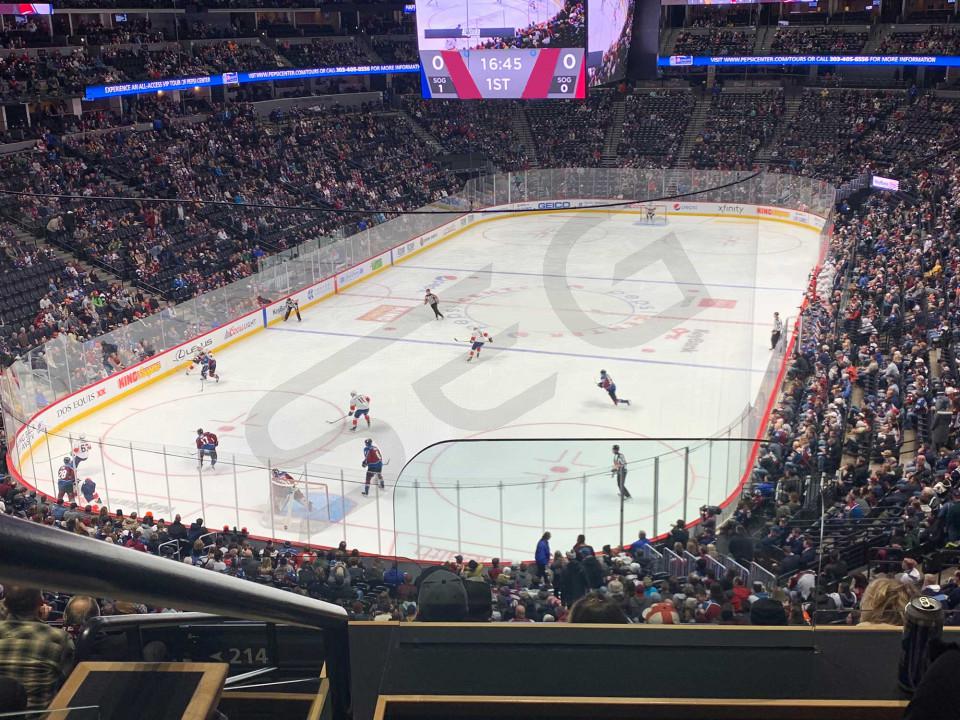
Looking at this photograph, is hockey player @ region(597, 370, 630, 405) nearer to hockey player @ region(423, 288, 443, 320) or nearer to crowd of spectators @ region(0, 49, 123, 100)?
hockey player @ region(423, 288, 443, 320)

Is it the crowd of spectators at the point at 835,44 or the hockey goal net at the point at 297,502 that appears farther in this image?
the crowd of spectators at the point at 835,44

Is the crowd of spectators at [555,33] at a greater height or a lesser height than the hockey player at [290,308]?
greater

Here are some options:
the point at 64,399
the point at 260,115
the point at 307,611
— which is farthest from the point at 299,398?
the point at 260,115

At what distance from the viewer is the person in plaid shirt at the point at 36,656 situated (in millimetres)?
2188

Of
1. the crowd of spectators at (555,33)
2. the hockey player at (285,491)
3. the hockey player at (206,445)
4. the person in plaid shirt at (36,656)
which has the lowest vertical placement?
the hockey player at (206,445)

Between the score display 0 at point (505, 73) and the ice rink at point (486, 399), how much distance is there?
19.2 feet

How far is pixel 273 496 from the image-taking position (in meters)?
14.8

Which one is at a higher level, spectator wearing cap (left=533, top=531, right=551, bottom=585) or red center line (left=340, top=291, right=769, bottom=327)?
spectator wearing cap (left=533, top=531, right=551, bottom=585)

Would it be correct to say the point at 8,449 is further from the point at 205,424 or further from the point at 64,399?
the point at 205,424

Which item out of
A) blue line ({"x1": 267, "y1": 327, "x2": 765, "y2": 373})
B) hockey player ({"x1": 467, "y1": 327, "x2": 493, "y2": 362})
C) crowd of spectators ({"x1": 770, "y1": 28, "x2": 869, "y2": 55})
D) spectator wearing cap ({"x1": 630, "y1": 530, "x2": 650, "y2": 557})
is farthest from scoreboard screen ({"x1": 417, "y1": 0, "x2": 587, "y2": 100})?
spectator wearing cap ({"x1": 630, "y1": 530, "x2": 650, "y2": 557})

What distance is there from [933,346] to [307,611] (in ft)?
63.7

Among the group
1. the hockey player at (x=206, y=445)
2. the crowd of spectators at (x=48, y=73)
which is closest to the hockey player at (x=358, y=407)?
the hockey player at (x=206, y=445)

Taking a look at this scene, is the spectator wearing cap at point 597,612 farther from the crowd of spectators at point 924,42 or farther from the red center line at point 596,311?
the crowd of spectators at point 924,42

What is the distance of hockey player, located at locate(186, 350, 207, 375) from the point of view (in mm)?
22875
